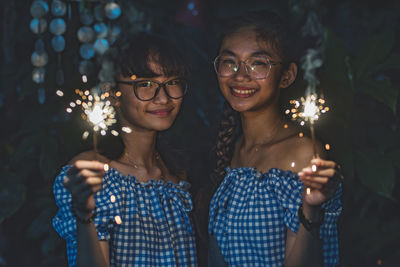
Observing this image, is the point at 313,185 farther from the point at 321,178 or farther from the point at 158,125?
the point at 158,125

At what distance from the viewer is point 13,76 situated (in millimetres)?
1821

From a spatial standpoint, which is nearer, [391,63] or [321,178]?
[321,178]

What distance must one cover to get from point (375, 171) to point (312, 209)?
22.7 inches

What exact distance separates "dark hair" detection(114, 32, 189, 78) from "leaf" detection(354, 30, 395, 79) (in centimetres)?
71

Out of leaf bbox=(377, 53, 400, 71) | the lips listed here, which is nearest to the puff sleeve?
the lips

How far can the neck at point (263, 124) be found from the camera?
137 centimetres

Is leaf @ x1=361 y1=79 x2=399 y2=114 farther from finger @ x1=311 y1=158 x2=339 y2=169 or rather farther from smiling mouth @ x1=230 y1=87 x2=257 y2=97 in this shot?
finger @ x1=311 y1=158 x2=339 y2=169

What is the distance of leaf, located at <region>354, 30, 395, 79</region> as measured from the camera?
5.18ft

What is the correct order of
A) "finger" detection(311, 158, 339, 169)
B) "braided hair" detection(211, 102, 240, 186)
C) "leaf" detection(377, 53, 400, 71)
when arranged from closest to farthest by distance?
"finger" detection(311, 158, 339, 169) → "braided hair" detection(211, 102, 240, 186) → "leaf" detection(377, 53, 400, 71)

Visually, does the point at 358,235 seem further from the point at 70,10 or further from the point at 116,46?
the point at 70,10

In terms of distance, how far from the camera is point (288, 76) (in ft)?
4.45

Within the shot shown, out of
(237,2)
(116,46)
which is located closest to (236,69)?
(116,46)

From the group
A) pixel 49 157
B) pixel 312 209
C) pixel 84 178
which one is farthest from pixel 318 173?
pixel 49 157

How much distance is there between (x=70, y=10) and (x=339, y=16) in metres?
1.37
